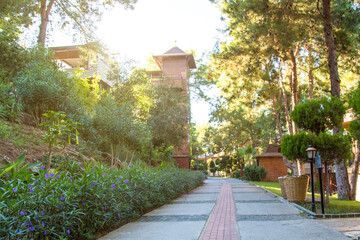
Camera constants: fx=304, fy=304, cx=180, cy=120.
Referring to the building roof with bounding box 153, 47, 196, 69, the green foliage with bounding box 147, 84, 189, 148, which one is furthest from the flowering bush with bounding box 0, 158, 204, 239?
the building roof with bounding box 153, 47, 196, 69

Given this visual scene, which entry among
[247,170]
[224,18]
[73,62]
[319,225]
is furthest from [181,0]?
[247,170]

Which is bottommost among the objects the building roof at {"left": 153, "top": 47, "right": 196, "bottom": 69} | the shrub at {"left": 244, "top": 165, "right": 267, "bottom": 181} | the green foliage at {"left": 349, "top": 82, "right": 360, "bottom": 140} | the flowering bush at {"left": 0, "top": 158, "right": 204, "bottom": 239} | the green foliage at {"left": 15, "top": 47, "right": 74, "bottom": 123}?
the shrub at {"left": 244, "top": 165, "right": 267, "bottom": 181}

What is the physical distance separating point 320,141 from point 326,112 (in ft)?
3.23

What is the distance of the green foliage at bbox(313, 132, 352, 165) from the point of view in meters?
8.53

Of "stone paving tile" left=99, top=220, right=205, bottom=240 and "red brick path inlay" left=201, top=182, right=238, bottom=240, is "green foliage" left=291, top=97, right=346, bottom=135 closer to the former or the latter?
"red brick path inlay" left=201, top=182, right=238, bottom=240

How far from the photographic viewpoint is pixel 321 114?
356 inches

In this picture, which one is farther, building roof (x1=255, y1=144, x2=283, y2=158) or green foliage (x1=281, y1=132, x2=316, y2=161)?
building roof (x1=255, y1=144, x2=283, y2=158)

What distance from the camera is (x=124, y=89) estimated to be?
1648 centimetres

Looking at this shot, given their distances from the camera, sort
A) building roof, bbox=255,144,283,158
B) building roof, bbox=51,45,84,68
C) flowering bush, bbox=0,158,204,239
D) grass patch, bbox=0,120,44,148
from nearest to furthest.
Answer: flowering bush, bbox=0,158,204,239
grass patch, bbox=0,120,44,148
building roof, bbox=51,45,84,68
building roof, bbox=255,144,283,158

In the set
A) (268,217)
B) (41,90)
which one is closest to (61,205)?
(268,217)

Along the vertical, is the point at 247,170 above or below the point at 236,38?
below

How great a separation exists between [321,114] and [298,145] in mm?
1146

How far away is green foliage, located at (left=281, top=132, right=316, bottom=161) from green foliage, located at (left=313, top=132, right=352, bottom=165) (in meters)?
0.23

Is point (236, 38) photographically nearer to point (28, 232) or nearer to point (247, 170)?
point (28, 232)
